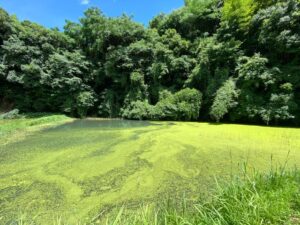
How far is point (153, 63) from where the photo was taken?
12.7 m

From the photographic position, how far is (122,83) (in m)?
13.1

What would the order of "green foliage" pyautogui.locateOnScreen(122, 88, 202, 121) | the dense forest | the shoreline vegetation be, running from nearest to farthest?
1. the shoreline vegetation
2. the dense forest
3. "green foliage" pyautogui.locateOnScreen(122, 88, 202, 121)

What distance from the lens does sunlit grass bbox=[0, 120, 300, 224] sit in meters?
2.79

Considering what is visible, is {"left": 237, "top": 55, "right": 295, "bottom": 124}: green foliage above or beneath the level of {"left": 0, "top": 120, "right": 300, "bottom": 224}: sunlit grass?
above

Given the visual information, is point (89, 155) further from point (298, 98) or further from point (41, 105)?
point (41, 105)

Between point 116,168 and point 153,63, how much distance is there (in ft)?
31.2

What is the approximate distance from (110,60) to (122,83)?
1.55 metres

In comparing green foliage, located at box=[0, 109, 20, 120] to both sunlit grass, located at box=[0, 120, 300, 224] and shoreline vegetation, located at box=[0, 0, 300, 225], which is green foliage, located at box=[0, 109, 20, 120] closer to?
shoreline vegetation, located at box=[0, 0, 300, 225]

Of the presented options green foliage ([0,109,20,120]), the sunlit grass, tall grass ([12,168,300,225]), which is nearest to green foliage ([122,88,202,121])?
the sunlit grass

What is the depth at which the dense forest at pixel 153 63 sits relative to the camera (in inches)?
361

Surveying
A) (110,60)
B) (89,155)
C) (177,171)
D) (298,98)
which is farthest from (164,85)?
(177,171)

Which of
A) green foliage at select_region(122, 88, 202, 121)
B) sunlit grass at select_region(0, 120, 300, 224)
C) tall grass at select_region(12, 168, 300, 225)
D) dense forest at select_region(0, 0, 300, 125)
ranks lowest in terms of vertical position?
sunlit grass at select_region(0, 120, 300, 224)

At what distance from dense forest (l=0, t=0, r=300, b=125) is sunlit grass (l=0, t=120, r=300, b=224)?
386 centimetres

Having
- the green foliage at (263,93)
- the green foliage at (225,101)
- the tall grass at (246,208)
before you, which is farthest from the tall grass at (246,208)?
the green foliage at (225,101)
